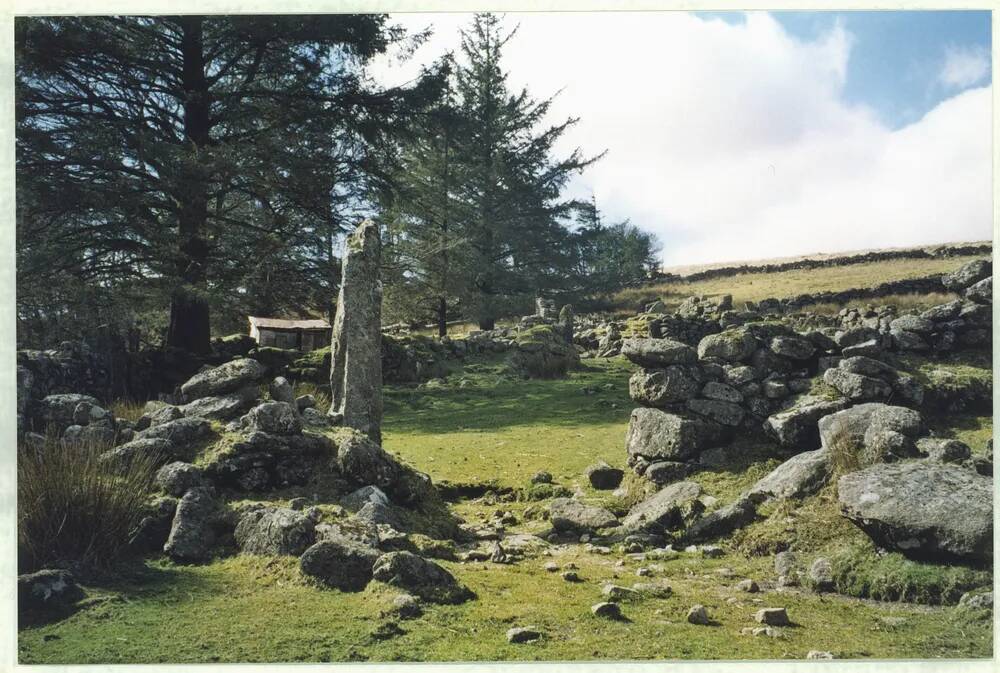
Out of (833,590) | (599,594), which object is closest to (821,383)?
(833,590)

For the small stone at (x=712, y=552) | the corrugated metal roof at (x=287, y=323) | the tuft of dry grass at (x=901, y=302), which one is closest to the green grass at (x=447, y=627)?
the small stone at (x=712, y=552)

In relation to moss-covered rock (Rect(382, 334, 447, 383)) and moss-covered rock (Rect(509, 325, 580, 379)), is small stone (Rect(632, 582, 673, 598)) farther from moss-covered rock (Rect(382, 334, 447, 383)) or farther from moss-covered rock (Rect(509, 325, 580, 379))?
moss-covered rock (Rect(382, 334, 447, 383))

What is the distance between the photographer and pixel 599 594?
6.91 metres

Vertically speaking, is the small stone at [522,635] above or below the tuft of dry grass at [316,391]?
below

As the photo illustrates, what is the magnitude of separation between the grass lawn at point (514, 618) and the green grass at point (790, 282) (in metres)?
27.2

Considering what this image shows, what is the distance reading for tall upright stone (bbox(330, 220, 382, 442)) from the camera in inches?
513

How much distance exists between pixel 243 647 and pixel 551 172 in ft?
130

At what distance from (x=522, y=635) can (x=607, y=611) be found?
0.91 meters

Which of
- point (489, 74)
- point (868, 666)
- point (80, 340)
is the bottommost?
point (868, 666)

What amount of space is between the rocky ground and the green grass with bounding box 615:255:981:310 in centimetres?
2278

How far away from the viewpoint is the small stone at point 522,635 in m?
5.80

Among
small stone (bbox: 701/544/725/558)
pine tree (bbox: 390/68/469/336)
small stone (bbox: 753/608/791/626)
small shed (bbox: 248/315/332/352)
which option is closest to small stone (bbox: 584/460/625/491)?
small stone (bbox: 701/544/725/558)

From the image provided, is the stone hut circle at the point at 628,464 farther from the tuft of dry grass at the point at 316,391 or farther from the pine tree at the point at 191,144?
the pine tree at the point at 191,144

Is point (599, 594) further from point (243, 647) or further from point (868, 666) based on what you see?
point (243, 647)
